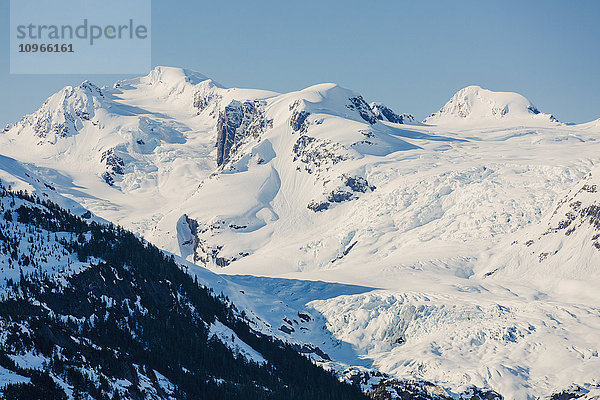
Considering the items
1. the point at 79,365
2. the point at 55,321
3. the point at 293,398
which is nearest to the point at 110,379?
the point at 79,365

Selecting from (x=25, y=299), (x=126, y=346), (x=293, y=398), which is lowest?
(x=293, y=398)

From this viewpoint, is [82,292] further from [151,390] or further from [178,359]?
[151,390]

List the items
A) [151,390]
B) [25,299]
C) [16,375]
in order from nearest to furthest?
[16,375], [151,390], [25,299]

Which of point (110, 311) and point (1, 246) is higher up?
point (1, 246)

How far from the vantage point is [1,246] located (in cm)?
19575

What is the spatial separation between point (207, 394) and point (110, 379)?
31254mm

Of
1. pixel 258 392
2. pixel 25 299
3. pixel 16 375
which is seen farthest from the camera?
pixel 258 392

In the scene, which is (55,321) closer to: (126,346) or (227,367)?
(126,346)

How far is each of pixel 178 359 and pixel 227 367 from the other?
553 inches

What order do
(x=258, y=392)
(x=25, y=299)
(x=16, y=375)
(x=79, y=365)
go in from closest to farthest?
1. (x=16, y=375)
2. (x=79, y=365)
3. (x=25, y=299)
4. (x=258, y=392)

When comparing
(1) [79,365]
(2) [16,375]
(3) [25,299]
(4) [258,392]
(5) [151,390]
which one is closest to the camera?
(2) [16,375]

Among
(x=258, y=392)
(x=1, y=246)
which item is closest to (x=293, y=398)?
(x=258, y=392)

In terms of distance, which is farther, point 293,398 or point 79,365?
point 293,398

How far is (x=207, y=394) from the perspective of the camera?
178m
